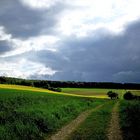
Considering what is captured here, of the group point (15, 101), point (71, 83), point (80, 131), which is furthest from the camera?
point (71, 83)

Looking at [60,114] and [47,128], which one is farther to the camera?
[60,114]

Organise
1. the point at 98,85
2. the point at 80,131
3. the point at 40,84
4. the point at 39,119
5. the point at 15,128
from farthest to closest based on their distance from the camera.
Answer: the point at 98,85, the point at 40,84, the point at 39,119, the point at 80,131, the point at 15,128

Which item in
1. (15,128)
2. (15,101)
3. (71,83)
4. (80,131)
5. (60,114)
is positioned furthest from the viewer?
(71,83)

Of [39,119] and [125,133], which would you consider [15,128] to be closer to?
[39,119]

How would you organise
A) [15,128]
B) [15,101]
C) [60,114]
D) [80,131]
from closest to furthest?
1. [15,128]
2. [80,131]
3. [60,114]
4. [15,101]

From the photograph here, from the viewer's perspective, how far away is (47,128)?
24531 millimetres

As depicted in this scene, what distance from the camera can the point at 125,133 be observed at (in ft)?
73.2

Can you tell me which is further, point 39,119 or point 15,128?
point 39,119

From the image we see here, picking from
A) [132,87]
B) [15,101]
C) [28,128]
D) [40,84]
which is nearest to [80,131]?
[28,128]

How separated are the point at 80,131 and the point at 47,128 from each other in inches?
104

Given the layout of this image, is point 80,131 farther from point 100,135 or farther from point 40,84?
point 40,84

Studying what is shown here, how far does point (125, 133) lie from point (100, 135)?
6.32 ft

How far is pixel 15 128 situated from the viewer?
2158cm

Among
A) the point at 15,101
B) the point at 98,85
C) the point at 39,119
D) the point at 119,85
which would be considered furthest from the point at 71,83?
the point at 39,119
